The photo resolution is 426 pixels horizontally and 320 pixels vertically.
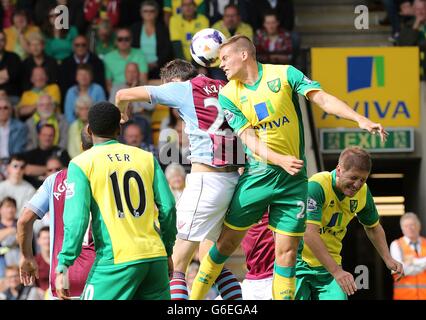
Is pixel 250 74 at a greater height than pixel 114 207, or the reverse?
pixel 250 74

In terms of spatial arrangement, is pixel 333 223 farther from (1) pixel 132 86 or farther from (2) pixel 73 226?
(1) pixel 132 86

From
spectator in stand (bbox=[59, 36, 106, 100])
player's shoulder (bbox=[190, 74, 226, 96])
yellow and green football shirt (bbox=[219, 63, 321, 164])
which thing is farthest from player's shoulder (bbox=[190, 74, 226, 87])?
spectator in stand (bbox=[59, 36, 106, 100])

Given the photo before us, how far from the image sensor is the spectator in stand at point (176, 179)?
1459 centimetres

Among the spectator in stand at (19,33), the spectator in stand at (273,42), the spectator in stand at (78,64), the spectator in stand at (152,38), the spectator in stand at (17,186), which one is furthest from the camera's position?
the spectator in stand at (19,33)

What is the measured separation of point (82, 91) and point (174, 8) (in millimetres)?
2069

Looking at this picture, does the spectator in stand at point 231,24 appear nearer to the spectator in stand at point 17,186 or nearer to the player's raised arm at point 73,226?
the spectator in stand at point 17,186

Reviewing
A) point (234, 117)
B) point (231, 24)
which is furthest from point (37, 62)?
point (234, 117)

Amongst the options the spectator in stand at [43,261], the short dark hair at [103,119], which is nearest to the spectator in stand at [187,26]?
the spectator in stand at [43,261]

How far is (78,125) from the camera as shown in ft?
54.8

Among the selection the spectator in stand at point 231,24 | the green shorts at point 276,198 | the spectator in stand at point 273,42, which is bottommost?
the green shorts at point 276,198

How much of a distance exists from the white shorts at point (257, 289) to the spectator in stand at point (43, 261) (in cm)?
424

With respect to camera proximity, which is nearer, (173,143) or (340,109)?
(340,109)

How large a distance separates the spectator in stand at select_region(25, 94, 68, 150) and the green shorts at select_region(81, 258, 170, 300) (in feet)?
27.9

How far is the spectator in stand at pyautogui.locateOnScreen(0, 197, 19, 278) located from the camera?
15.2m
